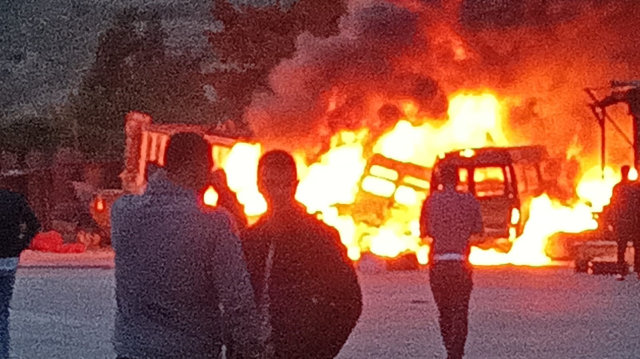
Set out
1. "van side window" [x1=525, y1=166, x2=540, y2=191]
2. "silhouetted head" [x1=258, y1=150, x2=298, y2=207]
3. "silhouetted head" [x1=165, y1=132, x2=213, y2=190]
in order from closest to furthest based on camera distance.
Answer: "silhouetted head" [x1=165, y1=132, x2=213, y2=190]
"silhouetted head" [x1=258, y1=150, x2=298, y2=207]
"van side window" [x1=525, y1=166, x2=540, y2=191]

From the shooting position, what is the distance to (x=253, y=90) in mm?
55781

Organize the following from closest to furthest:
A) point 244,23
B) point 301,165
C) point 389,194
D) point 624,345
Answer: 1. point 624,345
2. point 389,194
3. point 301,165
4. point 244,23

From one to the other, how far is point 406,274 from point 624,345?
13.3 m

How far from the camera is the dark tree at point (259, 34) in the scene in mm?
53000

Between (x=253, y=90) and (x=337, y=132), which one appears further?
(x=253, y=90)

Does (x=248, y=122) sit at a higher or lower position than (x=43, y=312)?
higher

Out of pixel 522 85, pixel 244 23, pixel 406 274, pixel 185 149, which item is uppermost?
pixel 244 23

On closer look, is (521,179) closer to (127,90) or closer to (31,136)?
(127,90)

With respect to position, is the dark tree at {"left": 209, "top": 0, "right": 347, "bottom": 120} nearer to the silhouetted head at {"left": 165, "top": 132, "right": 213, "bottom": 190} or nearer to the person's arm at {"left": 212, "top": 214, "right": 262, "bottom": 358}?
the silhouetted head at {"left": 165, "top": 132, "right": 213, "bottom": 190}

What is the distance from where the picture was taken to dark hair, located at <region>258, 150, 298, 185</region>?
549 centimetres

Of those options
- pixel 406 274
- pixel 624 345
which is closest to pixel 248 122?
pixel 406 274

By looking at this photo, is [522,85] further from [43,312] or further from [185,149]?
[185,149]

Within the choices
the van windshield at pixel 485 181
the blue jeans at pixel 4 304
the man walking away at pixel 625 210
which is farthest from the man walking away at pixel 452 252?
the van windshield at pixel 485 181

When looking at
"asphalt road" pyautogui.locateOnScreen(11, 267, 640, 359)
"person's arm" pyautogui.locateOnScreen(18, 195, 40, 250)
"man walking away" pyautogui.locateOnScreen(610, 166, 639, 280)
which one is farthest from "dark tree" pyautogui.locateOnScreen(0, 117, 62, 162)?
"person's arm" pyautogui.locateOnScreen(18, 195, 40, 250)
